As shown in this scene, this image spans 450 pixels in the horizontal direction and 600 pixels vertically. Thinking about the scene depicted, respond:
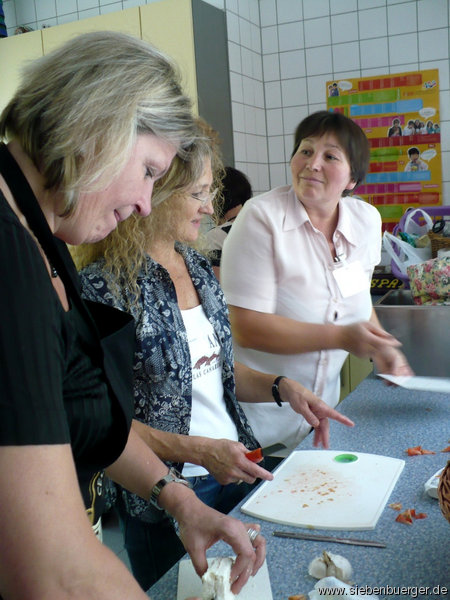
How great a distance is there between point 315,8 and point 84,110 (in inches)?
125

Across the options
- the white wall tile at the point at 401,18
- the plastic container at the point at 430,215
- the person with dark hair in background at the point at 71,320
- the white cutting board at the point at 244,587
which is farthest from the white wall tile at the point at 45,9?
the white cutting board at the point at 244,587

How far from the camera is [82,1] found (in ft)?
12.3

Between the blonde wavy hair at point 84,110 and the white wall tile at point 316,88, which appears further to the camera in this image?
the white wall tile at point 316,88

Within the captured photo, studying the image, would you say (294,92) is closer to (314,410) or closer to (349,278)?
(349,278)

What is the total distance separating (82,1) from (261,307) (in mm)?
2876

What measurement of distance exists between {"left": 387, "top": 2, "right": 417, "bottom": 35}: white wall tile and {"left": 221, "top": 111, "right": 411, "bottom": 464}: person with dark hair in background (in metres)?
1.82

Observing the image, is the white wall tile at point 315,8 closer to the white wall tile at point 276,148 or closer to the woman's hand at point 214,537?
the white wall tile at point 276,148

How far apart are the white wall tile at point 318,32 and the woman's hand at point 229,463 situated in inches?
116

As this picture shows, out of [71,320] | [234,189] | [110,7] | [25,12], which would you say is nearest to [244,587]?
[71,320]

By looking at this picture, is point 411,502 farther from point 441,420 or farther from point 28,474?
point 28,474

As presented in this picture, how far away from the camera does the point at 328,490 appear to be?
1121 millimetres

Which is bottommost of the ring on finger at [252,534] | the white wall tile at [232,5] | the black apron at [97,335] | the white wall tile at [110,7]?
the ring on finger at [252,534]

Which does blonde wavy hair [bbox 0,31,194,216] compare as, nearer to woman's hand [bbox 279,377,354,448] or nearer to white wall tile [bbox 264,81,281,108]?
woman's hand [bbox 279,377,354,448]

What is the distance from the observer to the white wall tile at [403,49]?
3357 mm
